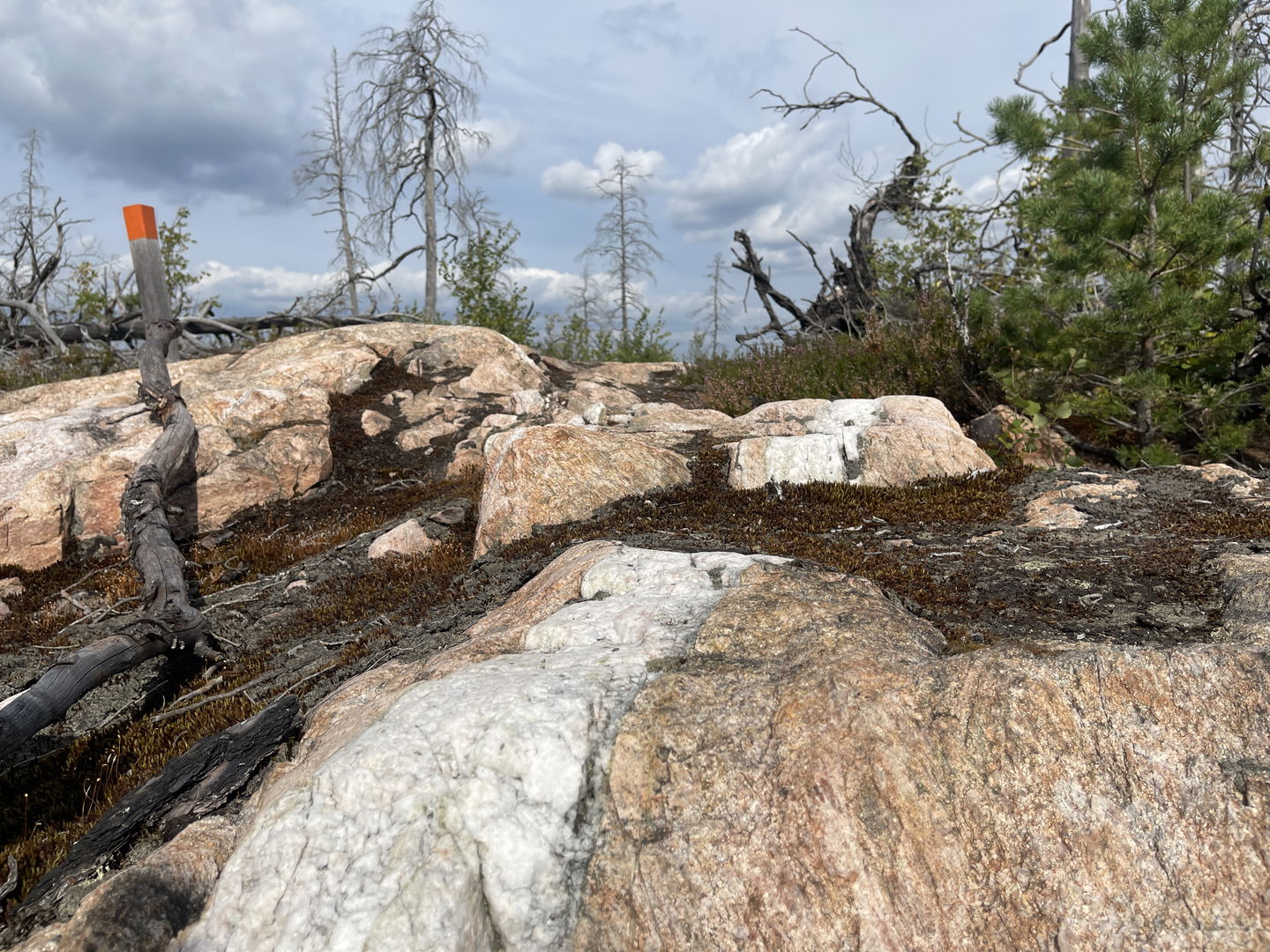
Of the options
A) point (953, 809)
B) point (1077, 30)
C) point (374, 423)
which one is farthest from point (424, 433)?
point (1077, 30)

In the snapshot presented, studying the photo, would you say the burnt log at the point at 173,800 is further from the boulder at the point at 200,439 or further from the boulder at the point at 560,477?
the boulder at the point at 200,439

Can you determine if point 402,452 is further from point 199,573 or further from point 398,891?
point 398,891

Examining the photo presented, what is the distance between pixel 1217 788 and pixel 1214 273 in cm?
821

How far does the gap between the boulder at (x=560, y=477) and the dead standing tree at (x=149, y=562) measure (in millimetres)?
2466

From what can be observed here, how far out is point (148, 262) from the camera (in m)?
10.4

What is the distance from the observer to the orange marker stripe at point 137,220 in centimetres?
1023

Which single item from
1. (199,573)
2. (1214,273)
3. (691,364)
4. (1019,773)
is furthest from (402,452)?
(1214,273)

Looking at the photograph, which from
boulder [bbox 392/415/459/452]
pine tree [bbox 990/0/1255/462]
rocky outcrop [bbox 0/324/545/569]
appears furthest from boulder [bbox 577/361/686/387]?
pine tree [bbox 990/0/1255/462]

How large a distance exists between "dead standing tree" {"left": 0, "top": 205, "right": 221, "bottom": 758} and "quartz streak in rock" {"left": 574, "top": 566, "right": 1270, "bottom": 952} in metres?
3.62

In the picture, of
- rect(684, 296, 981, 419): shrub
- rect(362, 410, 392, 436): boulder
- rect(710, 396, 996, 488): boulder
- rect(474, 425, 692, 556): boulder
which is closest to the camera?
rect(474, 425, 692, 556): boulder

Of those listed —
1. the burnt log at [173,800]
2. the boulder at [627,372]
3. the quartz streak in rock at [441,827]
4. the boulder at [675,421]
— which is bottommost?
the burnt log at [173,800]

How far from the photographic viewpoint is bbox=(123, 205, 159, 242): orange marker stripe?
10.2 metres

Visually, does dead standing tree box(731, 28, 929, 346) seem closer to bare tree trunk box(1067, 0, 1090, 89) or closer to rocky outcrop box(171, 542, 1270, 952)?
bare tree trunk box(1067, 0, 1090, 89)

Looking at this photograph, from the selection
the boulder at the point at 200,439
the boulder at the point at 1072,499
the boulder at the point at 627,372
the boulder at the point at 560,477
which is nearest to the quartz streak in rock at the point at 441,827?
the boulder at the point at 560,477
